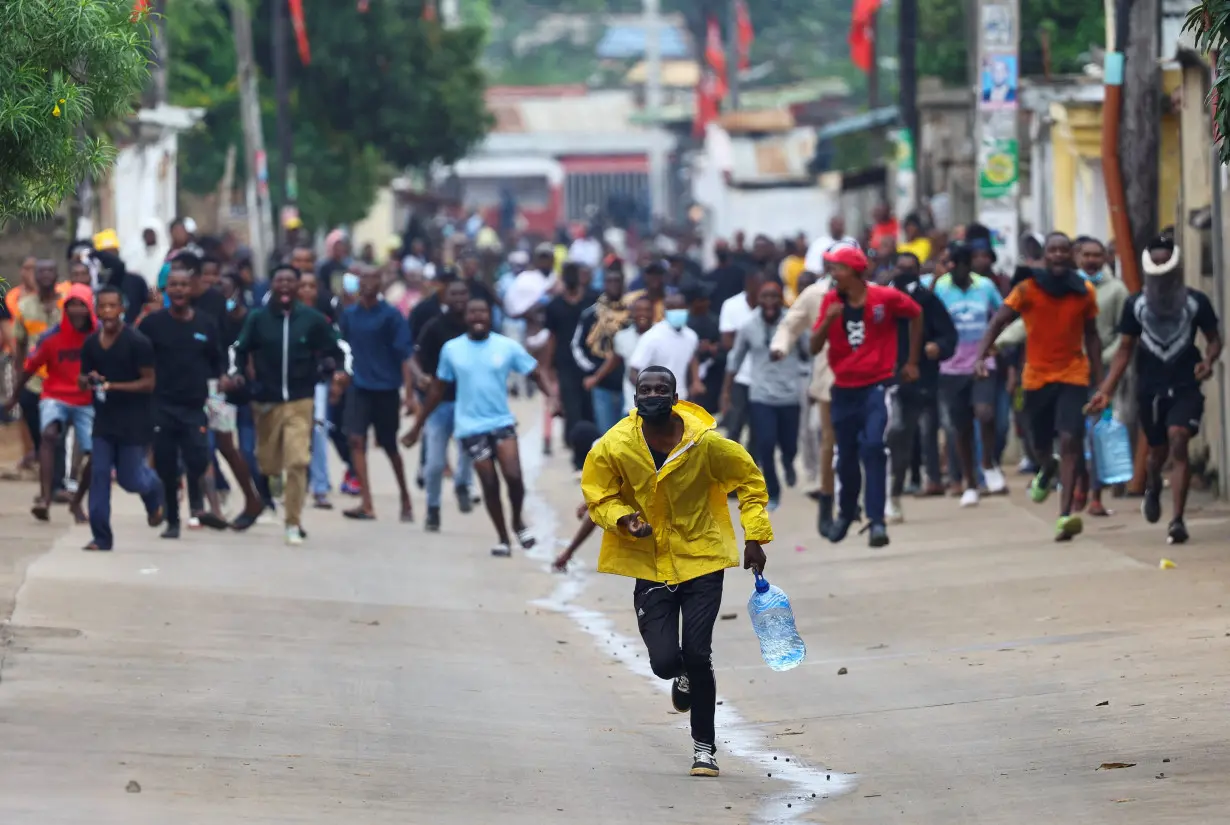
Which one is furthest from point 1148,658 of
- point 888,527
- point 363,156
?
point 363,156

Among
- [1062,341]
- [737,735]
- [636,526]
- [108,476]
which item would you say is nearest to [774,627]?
[636,526]

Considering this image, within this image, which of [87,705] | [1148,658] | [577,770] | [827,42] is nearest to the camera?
[577,770]

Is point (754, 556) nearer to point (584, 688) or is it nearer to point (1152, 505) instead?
point (584, 688)

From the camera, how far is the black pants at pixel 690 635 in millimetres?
9266

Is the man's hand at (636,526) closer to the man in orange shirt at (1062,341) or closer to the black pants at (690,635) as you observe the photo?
the black pants at (690,635)

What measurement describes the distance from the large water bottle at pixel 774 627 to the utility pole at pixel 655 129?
248 feet

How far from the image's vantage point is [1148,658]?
11.3 m

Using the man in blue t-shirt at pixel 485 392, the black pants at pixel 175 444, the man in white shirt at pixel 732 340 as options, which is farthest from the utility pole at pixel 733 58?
the black pants at pixel 175 444

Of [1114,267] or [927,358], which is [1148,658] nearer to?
[927,358]

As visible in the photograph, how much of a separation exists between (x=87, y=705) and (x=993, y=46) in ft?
44.7

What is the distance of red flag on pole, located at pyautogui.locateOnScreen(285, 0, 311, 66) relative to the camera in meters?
40.0

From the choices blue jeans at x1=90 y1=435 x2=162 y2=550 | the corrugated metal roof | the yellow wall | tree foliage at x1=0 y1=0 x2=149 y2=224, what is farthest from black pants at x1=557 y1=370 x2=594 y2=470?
the corrugated metal roof

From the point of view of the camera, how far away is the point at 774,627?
9375 millimetres

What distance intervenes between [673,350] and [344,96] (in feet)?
92.8
